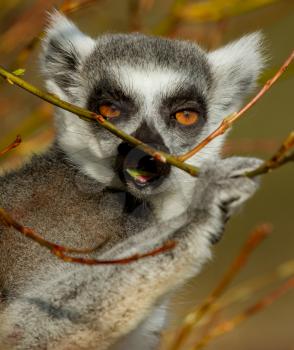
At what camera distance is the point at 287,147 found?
2.29 m

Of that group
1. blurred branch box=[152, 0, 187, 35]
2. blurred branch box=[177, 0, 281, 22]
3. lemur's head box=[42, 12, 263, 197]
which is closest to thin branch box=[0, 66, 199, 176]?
lemur's head box=[42, 12, 263, 197]

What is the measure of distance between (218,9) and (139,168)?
127 centimetres

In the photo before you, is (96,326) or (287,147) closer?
(287,147)

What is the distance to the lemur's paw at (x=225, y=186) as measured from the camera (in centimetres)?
272

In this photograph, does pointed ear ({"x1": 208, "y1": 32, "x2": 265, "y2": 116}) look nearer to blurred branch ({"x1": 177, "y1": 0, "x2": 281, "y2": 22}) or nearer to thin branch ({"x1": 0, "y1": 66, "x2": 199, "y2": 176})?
blurred branch ({"x1": 177, "y1": 0, "x2": 281, "y2": 22})

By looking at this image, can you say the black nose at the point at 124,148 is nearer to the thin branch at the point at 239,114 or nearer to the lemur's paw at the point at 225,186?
the lemur's paw at the point at 225,186

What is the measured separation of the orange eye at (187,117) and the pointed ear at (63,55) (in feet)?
2.00

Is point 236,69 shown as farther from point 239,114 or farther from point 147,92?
point 239,114

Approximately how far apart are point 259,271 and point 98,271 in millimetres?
6339

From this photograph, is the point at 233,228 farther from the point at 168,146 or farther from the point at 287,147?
the point at 287,147

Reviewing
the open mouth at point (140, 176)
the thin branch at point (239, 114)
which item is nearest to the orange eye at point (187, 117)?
the open mouth at point (140, 176)

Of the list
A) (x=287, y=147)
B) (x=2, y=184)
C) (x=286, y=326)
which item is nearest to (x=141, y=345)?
(x=2, y=184)

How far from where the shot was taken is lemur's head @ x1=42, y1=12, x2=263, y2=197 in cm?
346

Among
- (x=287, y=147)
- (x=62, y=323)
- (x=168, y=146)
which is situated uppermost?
(x=287, y=147)
